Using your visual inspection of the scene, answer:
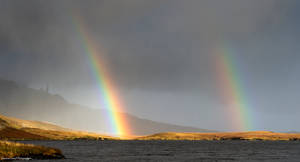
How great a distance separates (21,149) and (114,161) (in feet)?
57.5

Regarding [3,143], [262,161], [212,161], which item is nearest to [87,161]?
[3,143]

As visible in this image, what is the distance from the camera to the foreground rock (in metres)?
58.8

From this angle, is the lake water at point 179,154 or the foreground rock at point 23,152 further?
the lake water at point 179,154

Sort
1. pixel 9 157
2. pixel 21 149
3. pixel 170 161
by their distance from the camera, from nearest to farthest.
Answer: pixel 9 157, pixel 21 149, pixel 170 161

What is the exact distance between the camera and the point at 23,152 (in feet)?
204

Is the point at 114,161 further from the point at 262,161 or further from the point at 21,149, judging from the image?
the point at 262,161

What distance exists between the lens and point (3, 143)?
205 ft

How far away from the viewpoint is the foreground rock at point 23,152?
58750 mm

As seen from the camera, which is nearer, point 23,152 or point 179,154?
point 23,152

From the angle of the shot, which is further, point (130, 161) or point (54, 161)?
point (130, 161)

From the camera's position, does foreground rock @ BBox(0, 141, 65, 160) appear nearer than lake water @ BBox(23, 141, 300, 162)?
Yes

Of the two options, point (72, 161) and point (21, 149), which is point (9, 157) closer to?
point (21, 149)

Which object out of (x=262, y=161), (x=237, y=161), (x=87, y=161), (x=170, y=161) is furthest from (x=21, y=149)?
(x=262, y=161)

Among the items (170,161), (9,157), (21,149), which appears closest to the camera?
(9,157)
